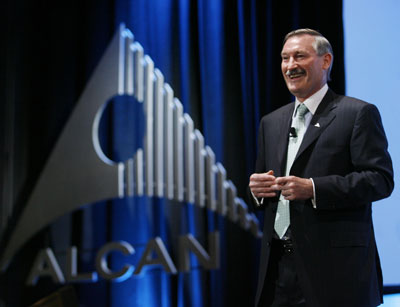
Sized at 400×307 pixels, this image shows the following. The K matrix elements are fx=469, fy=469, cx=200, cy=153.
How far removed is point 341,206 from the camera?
172cm

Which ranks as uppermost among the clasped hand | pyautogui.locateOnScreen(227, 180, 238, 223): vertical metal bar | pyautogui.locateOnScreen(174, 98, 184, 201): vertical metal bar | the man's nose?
the man's nose

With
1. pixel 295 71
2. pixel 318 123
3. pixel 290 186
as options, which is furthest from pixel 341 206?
pixel 295 71

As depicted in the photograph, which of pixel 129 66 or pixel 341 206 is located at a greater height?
pixel 129 66

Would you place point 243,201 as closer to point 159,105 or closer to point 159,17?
point 159,105

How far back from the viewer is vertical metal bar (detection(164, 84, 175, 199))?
98.5 inches

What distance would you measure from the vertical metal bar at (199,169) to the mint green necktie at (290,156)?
69 centimetres

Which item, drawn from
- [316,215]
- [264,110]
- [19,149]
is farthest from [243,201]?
[19,149]

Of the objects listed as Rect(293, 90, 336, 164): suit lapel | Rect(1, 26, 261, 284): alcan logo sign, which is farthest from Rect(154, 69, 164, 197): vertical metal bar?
Rect(293, 90, 336, 164): suit lapel

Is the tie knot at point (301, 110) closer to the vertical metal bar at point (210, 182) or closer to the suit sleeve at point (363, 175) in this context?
the suit sleeve at point (363, 175)

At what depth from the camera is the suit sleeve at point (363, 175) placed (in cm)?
168

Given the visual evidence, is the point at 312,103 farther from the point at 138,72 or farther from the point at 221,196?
the point at 138,72

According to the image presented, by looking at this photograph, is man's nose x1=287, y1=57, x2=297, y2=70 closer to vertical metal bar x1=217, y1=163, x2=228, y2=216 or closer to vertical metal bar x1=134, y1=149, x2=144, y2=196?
vertical metal bar x1=217, y1=163, x2=228, y2=216

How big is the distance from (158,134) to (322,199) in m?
1.09

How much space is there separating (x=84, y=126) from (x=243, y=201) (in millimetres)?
961
